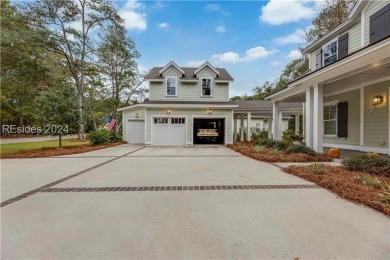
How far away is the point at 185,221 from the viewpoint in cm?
305

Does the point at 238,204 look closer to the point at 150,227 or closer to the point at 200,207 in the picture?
the point at 200,207

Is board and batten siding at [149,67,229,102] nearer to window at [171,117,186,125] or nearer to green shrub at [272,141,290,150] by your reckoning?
window at [171,117,186,125]

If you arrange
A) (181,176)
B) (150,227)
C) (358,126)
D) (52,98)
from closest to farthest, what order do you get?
(150,227) < (181,176) < (358,126) < (52,98)

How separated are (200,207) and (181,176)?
92.9 inches

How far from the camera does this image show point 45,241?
2516mm

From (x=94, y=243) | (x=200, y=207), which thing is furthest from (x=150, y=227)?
(x=200, y=207)

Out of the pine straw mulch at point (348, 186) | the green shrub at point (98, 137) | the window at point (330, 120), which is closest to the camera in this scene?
the pine straw mulch at point (348, 186)

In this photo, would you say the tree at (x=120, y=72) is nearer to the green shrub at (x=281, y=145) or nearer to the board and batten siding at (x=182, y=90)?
the board and batten siding at (x=182, y=90)

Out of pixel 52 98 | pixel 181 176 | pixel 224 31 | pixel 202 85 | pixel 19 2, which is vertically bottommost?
pixel 181 176

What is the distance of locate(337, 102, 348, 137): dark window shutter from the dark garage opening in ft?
27.4

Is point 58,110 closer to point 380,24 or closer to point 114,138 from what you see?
point 114,138

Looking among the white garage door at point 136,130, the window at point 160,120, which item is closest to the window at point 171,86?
the window at point 160,120

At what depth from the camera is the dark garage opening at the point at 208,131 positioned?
17625 mm

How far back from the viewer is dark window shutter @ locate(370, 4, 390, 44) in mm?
7984
